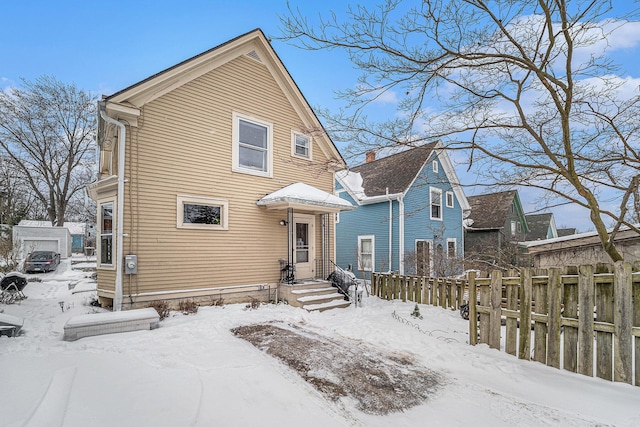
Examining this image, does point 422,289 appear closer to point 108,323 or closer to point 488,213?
point 108,323

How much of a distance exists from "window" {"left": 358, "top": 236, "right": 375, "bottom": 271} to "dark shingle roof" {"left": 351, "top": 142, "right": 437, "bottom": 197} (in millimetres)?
2318

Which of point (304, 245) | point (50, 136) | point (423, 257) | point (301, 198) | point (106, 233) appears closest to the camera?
point (106, 233)

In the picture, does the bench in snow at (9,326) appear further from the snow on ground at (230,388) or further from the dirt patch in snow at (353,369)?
the dirt patch in snow at (353,369)

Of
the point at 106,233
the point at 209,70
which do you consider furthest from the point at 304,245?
the point at 209,70

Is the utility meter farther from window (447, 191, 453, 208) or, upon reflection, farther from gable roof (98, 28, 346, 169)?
window (447, 191, 453, 208)

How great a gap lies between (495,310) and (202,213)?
276 inches

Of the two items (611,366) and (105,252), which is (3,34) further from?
(611,366)

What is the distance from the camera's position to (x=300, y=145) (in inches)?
440

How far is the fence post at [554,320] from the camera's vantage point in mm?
4266

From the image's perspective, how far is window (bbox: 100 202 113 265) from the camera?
26.0ft

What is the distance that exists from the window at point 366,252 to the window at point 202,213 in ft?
28.7

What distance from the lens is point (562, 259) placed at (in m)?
9.23

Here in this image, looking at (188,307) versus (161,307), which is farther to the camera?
(188,307)

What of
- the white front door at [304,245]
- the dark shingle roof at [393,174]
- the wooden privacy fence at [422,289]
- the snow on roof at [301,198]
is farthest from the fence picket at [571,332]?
the dark shingle roof at [393,174]
